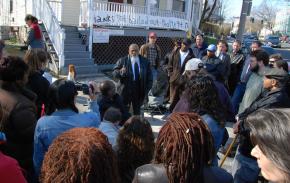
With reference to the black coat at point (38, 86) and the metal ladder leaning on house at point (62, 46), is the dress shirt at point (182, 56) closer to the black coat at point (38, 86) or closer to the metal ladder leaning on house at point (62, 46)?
the black coat at point (38, 86)

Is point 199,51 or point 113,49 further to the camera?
point 113,49

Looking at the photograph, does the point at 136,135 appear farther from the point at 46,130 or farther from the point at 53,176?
the point at 53,176

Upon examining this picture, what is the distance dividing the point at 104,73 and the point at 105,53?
1469mm

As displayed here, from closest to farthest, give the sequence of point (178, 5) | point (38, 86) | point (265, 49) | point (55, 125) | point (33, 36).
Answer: point (55, 125), point (38, 86), point (33, 36), point (265, 49), point (178, 5)

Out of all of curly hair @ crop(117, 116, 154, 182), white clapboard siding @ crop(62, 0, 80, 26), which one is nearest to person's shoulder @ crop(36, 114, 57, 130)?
curly hair @ crop(117, 116, 154, 182)

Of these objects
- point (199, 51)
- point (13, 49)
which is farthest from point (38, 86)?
point (13, 49)

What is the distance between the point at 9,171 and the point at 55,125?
1089 millimetres

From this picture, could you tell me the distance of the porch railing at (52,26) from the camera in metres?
12.3

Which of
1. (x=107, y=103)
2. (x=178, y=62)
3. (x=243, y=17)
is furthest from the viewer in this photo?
(x=243, y=17)

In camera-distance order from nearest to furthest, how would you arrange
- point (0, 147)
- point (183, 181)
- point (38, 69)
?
point (183, 181)
point (0, 147)
point (38, 69)

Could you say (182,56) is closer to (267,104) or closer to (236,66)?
(236,66)

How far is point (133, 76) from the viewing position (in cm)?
676

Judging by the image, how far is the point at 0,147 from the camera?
3176 millimetres

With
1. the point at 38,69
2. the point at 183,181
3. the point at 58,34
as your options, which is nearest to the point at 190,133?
the point at 183,181
